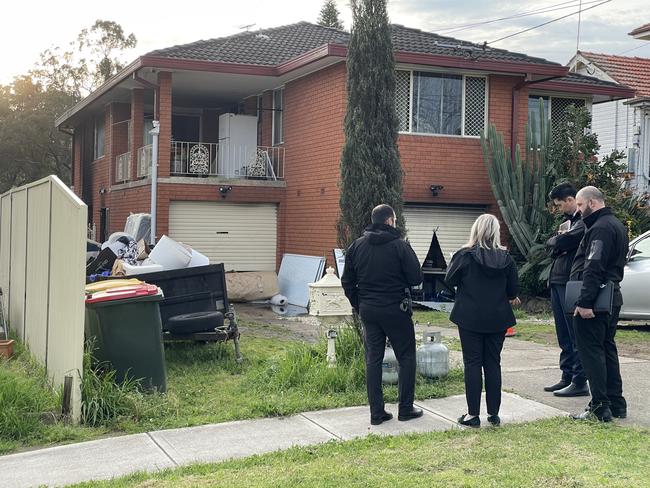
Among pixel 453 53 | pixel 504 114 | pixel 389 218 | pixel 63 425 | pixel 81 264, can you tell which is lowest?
pixel 63 425

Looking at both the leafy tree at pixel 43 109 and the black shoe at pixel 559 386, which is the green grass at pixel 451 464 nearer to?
the black shoe at pixel 559 386

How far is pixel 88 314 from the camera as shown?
7445 mm

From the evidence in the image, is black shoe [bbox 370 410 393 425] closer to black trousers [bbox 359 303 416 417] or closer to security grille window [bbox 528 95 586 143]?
black trousers [bbox 359 303 416 417]

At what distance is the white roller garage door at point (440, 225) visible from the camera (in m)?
16.5

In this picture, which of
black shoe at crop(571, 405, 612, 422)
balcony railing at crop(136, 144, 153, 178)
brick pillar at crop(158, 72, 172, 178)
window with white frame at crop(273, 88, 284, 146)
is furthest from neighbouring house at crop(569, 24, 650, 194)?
black shoe at crop(571, 405, 612, 422)

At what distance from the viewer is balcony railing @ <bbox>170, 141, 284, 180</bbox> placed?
18531 millimetres

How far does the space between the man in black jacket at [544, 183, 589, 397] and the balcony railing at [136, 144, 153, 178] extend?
12.5 meters

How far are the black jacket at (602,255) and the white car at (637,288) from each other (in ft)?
20.0

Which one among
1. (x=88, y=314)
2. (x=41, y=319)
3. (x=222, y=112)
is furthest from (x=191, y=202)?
(x=88, y=314)

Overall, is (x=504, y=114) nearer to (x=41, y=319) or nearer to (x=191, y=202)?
(x=191, y=202)

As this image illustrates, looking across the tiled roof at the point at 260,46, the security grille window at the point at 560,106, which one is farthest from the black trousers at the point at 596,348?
the security grille window at the point at 560,106

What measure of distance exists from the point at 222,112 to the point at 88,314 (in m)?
15.4

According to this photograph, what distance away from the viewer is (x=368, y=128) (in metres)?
8.76

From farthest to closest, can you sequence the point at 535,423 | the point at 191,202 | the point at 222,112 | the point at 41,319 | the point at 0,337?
the point at 222,112
the point at 191,202
the point at 0,337
the point at 41,319
the point at 535,423
